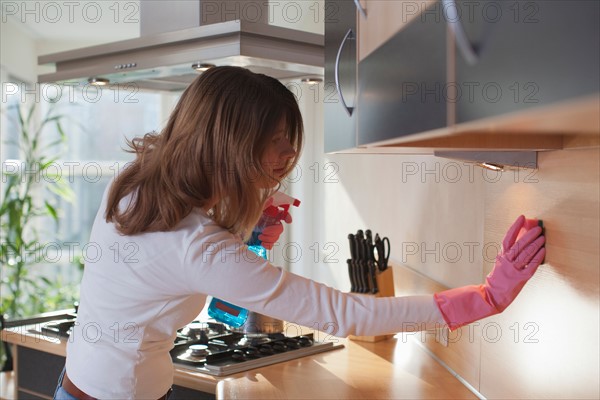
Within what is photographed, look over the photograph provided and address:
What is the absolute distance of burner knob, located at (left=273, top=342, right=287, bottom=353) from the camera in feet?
6.68

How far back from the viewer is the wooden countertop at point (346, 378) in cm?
168

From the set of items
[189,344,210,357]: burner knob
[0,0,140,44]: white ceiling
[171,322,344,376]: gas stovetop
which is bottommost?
A: [171,322,344,376]: gas stovetop

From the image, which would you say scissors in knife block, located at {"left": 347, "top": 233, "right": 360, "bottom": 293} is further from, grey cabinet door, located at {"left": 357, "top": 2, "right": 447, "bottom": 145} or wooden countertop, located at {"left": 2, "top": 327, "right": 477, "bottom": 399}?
grey cabinet door, located at {"left": 357, "top": 2, "right": 447, "bottom": 145}

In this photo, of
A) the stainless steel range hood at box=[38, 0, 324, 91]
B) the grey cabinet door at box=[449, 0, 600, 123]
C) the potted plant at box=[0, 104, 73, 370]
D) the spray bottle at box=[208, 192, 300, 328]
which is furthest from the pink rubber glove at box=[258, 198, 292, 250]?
the potted plant at box=[0, 104, 73, 370]

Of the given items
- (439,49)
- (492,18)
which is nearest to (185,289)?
(439,49)

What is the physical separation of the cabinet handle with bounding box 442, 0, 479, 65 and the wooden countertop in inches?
43.9

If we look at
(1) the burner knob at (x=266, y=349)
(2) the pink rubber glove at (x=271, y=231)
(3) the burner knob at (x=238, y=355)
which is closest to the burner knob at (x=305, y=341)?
(1) the burner knob at (x=266, y=349)

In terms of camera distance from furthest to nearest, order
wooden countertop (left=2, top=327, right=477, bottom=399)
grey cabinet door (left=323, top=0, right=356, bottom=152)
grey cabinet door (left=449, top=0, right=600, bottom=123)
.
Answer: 1. wooden countertop (left=2, top=327, right=477, bottom=399)
2. grey cabinet door (left=323, top=0, right=356, bottom=152)
3. grey cabinet door (left=449, top=0, right=600, bottom=123)

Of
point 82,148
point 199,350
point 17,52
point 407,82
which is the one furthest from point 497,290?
point 82,148

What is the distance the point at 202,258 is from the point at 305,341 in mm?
938

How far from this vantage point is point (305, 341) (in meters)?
2.12

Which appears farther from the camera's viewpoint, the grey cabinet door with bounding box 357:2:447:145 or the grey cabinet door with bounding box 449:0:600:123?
the grey cabinet door with bounding box 357:2:447:145

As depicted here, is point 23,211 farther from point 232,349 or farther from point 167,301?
point 167,301

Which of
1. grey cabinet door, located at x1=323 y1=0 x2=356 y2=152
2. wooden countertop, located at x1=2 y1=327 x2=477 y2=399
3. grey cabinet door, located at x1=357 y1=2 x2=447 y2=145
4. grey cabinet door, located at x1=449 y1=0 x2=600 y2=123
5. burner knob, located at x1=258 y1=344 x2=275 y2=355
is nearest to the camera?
grey cabinet door, located at x1=449 y1=0 x2=600 y2=123
